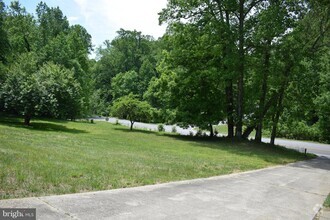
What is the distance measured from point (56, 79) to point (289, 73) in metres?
16.7

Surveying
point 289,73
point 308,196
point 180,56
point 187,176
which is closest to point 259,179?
point 308,196

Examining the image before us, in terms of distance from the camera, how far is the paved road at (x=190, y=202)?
476 centimetres

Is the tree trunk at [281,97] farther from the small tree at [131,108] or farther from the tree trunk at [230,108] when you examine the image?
the small tree at [131,108]

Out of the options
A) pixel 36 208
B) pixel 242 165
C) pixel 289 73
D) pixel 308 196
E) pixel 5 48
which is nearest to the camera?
pixel 36 208

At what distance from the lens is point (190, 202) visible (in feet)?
19.3

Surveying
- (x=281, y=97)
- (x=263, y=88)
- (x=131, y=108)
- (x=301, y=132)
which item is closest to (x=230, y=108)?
(x=263, y=88)

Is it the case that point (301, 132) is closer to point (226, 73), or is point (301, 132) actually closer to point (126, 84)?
point (226, 73)

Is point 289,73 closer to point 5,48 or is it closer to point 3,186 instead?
point 3,186

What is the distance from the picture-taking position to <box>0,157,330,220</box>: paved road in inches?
187

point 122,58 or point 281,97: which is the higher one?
point 122,58

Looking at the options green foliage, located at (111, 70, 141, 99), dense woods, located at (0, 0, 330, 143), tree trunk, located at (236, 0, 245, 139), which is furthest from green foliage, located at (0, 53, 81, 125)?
green foliage, located at (111, 70, 141, 99)

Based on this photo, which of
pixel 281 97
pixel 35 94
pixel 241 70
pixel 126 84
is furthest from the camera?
pixel 126 84

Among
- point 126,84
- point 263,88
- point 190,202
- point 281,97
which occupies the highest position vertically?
point 126,84

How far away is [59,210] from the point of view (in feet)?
15.1
